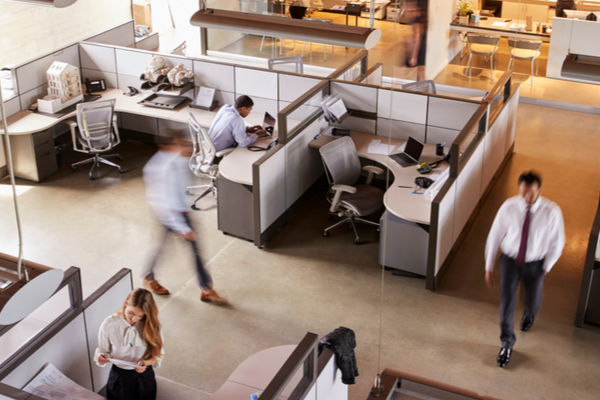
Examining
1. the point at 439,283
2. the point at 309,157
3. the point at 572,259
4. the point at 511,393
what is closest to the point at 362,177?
the point at 309,157

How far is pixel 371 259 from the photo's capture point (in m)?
5.39

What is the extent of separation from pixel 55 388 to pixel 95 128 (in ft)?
12.0

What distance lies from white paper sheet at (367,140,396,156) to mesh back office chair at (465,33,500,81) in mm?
4201

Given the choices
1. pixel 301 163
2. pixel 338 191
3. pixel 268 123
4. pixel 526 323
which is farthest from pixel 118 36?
pixel 526 323

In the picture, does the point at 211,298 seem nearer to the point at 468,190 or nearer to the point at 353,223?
the point at 353,223

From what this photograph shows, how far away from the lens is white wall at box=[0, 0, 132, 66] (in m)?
A: 8.14

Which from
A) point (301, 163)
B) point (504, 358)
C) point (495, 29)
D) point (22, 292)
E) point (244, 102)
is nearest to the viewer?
point (22, 292)

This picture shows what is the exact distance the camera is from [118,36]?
7.84m

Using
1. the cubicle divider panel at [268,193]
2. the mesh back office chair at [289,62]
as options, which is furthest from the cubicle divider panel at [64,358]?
the mesh back office chair at [289,62]

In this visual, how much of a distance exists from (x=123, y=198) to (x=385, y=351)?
3.18m

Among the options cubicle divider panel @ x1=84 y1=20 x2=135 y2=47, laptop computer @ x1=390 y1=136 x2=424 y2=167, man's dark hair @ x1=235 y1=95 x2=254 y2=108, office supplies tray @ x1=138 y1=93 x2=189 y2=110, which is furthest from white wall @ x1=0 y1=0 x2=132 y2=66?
laptop computer @ x1=390 y1=136 x2=424 y2=167

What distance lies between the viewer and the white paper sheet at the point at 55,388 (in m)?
3.25

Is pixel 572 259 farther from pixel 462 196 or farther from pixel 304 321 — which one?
pixel 304 321

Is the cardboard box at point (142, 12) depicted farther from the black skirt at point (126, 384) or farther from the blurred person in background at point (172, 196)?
the black skirt at point (126, 384)
